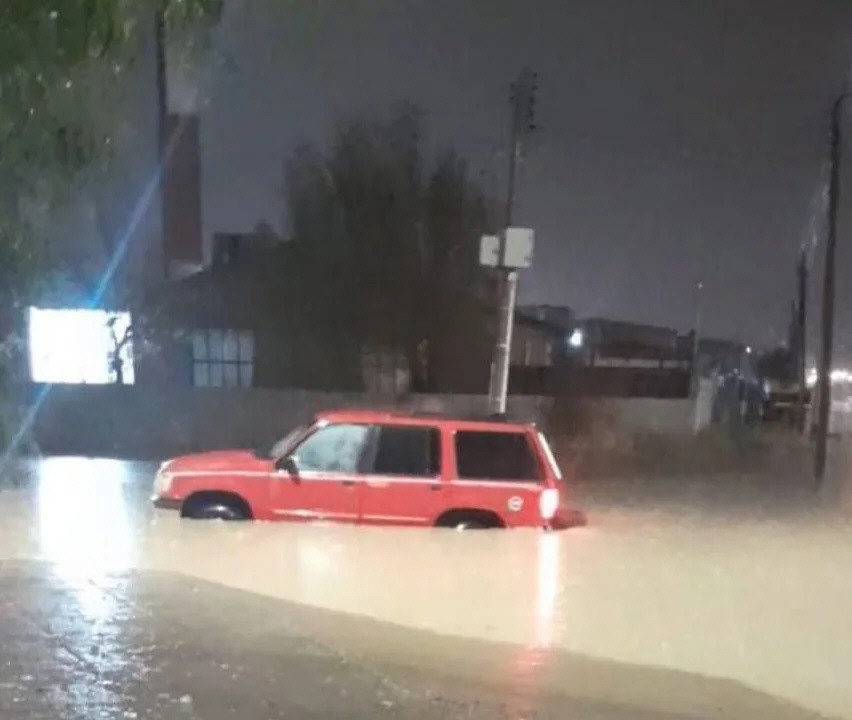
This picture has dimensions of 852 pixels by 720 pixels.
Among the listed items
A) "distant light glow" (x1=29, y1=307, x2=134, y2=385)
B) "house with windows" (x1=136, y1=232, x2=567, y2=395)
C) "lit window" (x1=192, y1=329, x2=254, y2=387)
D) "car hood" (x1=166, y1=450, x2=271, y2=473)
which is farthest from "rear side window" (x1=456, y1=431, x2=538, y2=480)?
"lit window" (x1=192, y1=329, x2=254, y2=387)

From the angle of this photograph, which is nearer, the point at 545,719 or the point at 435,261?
the point at 545,719

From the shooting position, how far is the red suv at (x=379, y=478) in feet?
46.0

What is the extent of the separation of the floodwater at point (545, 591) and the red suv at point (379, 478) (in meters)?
0.21

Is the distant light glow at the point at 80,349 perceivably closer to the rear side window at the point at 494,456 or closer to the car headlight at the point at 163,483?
the car headlight at the point at 163,483

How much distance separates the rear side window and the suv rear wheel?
2.35m

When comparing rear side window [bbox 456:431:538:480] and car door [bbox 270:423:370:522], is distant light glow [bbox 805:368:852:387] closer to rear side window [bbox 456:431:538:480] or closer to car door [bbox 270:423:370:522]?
rear side window [bbox 456:431:538:480]

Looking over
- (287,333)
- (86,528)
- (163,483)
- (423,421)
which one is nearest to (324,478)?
(423,421)

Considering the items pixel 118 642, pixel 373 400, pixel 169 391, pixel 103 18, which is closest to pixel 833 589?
pixel 118 642

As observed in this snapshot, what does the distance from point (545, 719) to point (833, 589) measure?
240 inches

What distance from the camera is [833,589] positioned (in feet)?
42.1

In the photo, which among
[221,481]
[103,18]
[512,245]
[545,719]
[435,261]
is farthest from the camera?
[435,261]

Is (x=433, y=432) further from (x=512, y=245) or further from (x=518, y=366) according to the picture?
(x=518, y=366)

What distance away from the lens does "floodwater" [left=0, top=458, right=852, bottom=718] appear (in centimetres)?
897

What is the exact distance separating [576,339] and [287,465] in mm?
35875
